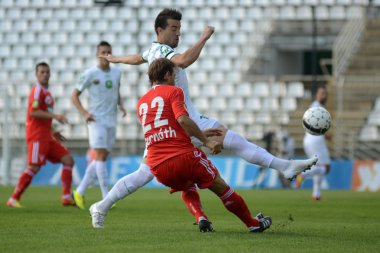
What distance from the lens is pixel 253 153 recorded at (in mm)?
8070

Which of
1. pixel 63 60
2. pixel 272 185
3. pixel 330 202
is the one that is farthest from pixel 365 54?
pixel 330 202

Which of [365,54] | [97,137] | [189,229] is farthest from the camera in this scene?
[365,54]

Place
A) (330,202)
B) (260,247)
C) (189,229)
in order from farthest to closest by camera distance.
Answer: (330,202) < (189,229) < (260,247)

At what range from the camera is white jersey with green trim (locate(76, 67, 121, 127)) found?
13.6m

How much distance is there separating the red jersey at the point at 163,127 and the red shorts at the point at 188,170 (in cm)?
5

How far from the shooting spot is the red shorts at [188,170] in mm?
7727

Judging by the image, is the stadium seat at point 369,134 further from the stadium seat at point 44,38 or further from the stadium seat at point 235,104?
the stadium seat at point 44,38

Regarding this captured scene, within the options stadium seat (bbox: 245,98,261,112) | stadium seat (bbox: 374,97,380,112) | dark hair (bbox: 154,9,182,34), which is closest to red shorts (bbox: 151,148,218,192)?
dark hair (bbox: 154,9,182,34)

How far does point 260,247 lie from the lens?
693 cm

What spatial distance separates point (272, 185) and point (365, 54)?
24.1 ft

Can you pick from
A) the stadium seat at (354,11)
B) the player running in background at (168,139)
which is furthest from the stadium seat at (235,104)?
the player running in background at (168,139)

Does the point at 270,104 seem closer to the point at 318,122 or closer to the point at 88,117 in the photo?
the point at 88,117

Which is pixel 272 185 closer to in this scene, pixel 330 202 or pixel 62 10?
pixel 330 202

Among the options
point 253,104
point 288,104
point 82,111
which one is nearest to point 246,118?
point 253,104
